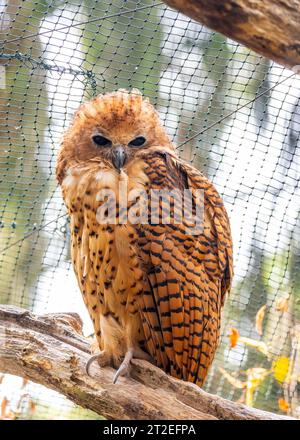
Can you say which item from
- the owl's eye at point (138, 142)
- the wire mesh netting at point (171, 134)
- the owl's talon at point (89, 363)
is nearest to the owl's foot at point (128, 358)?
the owl's talon at point (89, 363)

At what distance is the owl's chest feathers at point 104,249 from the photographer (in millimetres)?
2654

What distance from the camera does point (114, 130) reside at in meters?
2.91

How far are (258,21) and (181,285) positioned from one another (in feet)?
3.68

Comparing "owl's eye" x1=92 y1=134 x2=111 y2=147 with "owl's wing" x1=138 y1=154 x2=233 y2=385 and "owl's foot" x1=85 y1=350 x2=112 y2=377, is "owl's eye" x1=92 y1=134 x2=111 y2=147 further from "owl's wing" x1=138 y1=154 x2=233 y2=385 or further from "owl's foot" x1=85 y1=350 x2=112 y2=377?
"owl's foot" x1=85 y1=350 x2=112 y2=377

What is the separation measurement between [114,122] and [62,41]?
0.95 m

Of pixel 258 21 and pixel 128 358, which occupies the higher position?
pixel 258 21

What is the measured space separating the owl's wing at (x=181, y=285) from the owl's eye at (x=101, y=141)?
206 mm

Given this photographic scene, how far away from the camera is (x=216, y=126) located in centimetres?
399

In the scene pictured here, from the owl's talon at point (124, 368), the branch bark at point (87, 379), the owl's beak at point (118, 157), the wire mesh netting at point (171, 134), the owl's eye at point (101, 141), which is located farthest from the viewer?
the wire mesh netting at point (171, 134)

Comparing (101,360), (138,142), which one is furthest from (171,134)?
(101,360)

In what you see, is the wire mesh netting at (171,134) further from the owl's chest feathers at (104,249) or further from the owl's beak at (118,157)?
the owl's chest feathers at (104,249)

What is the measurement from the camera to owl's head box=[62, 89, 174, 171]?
290 centimetres

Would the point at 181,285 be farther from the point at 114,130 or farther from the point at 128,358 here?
the point at 114,130
